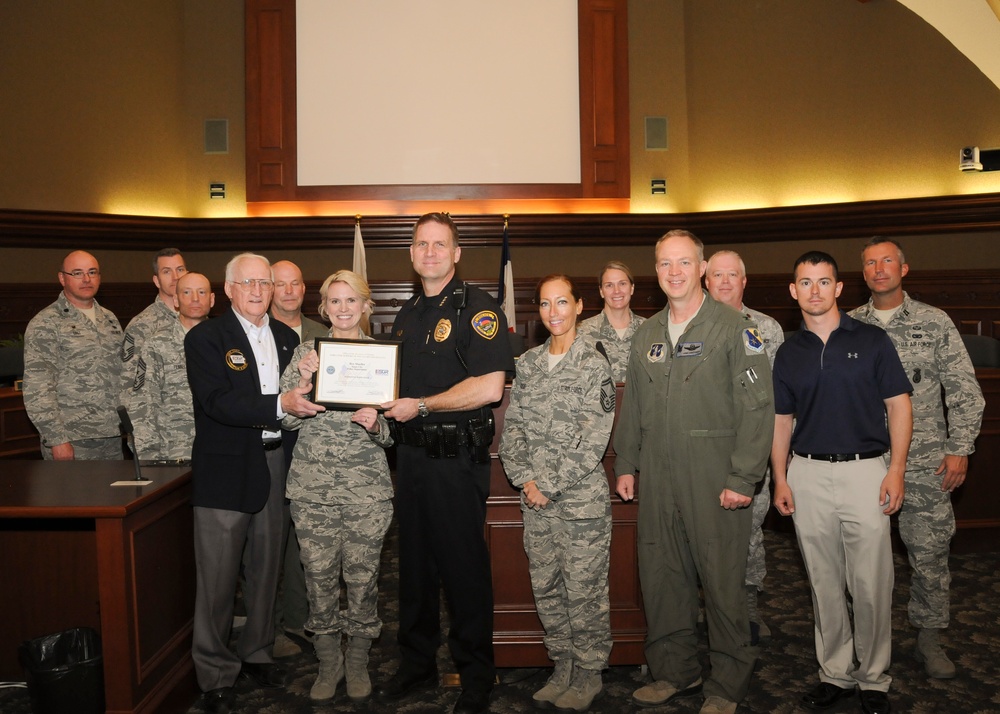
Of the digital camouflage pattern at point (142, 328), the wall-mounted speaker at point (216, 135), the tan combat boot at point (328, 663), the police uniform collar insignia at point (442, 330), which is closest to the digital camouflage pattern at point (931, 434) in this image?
the police uniform collar insignia at point (442, 330)

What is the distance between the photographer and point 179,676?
3.01m

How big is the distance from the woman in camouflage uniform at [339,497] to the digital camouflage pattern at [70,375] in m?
1.72

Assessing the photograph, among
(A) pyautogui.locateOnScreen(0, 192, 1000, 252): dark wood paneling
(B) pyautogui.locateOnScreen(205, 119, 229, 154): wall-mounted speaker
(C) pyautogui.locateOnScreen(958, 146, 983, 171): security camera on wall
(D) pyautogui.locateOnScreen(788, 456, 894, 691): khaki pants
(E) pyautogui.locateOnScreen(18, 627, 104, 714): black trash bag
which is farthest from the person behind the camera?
(B) pyautogui.locateOnScreen(205, 119, 229, 154): wall-mounted speaker

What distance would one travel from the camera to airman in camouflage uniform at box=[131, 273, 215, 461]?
340 cm

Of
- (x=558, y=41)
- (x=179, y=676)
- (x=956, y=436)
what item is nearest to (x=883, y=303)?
(x=956, y=436)

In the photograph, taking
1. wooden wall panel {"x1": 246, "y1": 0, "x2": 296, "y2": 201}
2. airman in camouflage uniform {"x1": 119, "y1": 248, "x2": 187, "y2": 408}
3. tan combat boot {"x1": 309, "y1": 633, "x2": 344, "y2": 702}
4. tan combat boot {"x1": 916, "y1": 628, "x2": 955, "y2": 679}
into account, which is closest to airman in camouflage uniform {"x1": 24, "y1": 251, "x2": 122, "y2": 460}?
airman in camouflage uniform {"x1": 119, "y1": 248, "x2": 187, "y2": 408}

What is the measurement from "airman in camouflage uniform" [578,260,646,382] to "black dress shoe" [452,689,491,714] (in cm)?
172

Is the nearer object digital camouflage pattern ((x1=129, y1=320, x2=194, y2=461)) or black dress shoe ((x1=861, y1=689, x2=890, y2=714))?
black dress shoe ((x1=861, y1=689, x2=890, y2=714))

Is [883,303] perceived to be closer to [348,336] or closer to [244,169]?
[348,336]

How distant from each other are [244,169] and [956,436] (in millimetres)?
6773

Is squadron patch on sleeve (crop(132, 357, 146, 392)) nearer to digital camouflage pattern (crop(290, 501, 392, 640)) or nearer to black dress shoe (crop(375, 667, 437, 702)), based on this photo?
digital camouflage pattern (crop(290, 501, 392, 640))

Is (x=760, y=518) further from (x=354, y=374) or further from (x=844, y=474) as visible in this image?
(x=354, y=374)

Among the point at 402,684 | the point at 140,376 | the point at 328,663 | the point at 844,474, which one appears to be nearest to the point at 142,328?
the point at 140,376

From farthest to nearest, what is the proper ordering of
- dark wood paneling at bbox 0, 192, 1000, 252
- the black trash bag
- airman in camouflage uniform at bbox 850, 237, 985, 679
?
1. dark wood paneling at bbox 0, 192, 1000, 252
2. airman in camouflage uniform at bbox 850, 237, 985, 679
3. the black trash bag
